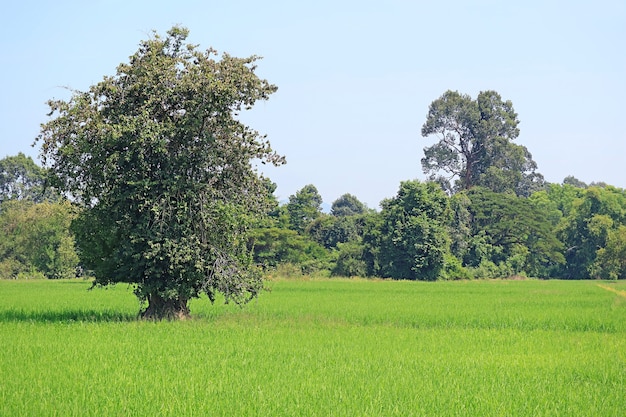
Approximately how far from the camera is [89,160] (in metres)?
19.5

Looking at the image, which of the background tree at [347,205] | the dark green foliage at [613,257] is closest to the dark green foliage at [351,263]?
the dark green foliage at [613,257]

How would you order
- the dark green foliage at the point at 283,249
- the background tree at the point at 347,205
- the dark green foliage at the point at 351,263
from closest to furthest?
the dark green foliage at the point at 351,263
the dark green foliage at the point at 283,249
the background tree at the point at 347,205

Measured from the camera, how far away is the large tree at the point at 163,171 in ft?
62.6

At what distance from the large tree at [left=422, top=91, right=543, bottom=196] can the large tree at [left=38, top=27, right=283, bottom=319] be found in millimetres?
62823

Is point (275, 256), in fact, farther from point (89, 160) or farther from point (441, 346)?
point (441, 346)

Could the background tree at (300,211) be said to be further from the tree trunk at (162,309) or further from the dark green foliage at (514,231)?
the tree trunk at (162,309)

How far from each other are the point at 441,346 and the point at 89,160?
31.6 feet

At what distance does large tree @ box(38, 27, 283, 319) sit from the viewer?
62.6 feet

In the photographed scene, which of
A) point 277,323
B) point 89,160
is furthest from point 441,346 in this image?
point 89,160

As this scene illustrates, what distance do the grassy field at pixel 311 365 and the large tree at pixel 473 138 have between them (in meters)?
60.0

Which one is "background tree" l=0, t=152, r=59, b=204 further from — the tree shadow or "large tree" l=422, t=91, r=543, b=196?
the tree shadow

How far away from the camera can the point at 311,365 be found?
489 inches

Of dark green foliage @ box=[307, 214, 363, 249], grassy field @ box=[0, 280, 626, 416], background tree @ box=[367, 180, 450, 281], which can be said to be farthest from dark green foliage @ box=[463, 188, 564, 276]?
grassy field @ box=[0, 280, 626, 416]

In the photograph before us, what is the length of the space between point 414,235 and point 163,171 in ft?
114
